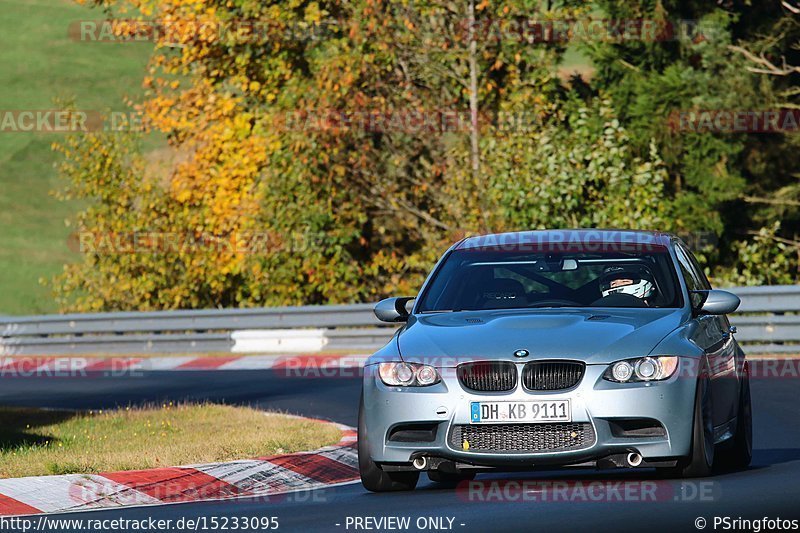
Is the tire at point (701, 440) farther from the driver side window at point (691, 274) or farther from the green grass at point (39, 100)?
the green grass at point (39, 100)

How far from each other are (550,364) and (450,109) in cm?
2218

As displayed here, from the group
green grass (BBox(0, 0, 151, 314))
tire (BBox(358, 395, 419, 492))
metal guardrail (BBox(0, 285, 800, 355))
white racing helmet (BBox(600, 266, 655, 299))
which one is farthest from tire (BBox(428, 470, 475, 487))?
green grass (BBox(0, 0, 151, 314))

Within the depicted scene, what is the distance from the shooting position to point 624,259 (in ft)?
33.8

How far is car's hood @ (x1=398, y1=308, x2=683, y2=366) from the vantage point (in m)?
8.87

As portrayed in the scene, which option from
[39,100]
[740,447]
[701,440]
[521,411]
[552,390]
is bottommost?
[39,100]

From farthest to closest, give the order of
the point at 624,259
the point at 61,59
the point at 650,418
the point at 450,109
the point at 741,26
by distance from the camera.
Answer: the point at 61,59, the point at 741,26, the point at 450,109, the point at 624,259, the point at 650,418

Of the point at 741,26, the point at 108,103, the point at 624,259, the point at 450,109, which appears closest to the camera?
the point at 624,259

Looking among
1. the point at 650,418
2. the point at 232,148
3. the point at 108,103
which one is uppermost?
the point at 650,418

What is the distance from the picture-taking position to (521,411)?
28.9 ft

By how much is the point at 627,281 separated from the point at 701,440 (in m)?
1.48

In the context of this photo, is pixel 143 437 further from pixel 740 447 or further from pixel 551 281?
pixel 740 447

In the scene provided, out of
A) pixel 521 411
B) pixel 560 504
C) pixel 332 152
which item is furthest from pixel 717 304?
pixel 332 152

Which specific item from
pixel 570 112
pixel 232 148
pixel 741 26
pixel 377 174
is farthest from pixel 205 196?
pixel 741 26

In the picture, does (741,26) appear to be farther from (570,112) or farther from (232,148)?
(232,148)
